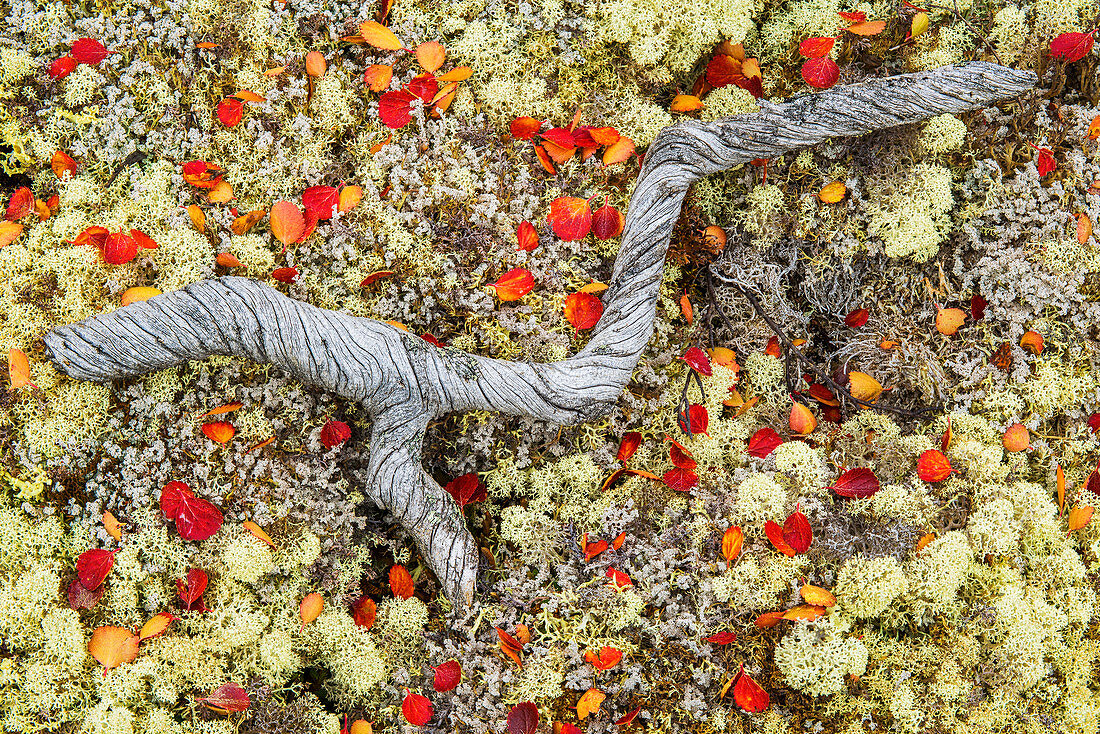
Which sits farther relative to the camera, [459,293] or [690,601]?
[459,293]

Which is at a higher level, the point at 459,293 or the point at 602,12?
the point at 602,12

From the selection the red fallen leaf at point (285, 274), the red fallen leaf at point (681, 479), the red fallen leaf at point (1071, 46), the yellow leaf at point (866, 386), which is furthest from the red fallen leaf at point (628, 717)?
the red fallen leaf at point (1071, 46)

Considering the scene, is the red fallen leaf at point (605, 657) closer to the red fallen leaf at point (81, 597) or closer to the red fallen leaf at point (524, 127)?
the red fallen leaf at point (81, 597)

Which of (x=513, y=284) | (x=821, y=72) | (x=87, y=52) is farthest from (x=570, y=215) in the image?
(x=87, y=52)

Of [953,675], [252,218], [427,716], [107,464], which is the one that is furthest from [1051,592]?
[107,464]

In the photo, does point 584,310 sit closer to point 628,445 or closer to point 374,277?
point 628,445

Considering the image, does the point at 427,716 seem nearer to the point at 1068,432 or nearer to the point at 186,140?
the point at 186,140

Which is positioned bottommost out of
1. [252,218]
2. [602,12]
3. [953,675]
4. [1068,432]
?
[953,675]
